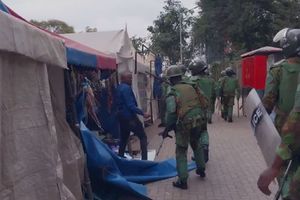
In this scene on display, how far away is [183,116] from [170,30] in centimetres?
3933

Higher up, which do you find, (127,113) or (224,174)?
(127,113)

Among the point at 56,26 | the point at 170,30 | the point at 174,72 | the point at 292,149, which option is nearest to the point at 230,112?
the point at 174,72

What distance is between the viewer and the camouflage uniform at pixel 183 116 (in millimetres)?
7555

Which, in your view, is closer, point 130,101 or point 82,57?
point 82,57

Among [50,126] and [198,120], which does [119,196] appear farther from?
[50,126]

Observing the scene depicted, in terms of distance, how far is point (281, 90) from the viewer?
14.2 feet

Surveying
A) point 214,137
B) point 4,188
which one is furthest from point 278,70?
point 214,137

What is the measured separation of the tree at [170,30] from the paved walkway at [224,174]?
3188cm

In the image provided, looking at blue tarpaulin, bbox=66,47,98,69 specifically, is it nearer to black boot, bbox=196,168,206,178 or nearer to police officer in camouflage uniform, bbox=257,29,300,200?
black boot, bbox=196,168,206,178

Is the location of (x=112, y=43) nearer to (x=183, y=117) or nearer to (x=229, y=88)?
(x=183, y=117)

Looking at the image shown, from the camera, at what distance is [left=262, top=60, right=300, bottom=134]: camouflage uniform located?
428cm

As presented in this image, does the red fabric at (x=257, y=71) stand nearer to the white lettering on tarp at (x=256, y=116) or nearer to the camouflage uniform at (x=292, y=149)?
the white lettering on tarp at (x=256, y=116)

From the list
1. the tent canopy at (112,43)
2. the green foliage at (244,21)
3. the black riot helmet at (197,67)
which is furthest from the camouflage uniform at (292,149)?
the green foliage at (244,21)

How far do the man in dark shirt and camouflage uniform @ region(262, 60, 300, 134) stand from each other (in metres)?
4.58
